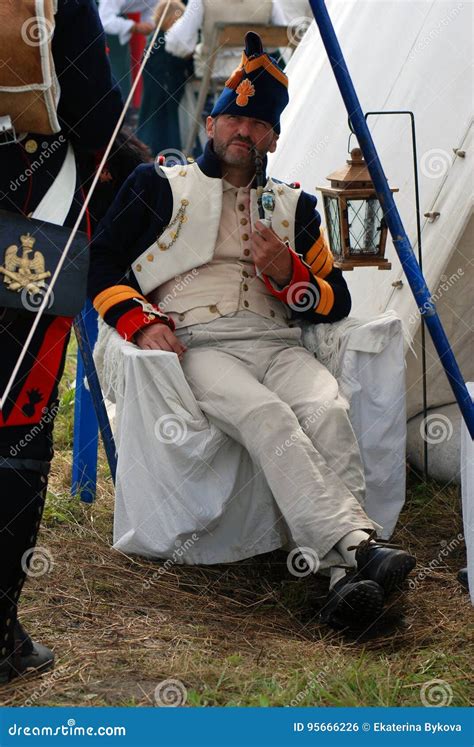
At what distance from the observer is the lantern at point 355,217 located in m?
3.66

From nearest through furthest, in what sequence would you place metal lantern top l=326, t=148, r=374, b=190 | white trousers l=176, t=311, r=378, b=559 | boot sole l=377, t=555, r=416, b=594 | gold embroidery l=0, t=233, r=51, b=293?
gold embroidery l=0, t=233, r=51, b=293
boot sole l=377, t=555, r=416, b=594
white trousers l=176, t=311, r=378, b=559
metal lantern top l=326, t=148, r=374, b=190

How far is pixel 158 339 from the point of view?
365 centimetres

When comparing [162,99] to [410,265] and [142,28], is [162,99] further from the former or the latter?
[410,265]

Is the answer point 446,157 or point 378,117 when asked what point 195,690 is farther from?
point 378,117

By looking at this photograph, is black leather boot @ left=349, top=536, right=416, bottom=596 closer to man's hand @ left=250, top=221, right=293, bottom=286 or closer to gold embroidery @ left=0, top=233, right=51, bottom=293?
man's hand @ left=250, top=221, right=293, bottom=286

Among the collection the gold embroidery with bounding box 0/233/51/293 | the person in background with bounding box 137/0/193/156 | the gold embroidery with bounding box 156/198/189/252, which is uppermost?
the person in background with bounding box 137/0/193/156

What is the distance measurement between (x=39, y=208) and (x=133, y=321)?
0.99m

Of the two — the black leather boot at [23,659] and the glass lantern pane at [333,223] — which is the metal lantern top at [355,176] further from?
the black leather boot at [23,659]

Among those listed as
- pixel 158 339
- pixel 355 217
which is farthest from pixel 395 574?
pixel 355 217

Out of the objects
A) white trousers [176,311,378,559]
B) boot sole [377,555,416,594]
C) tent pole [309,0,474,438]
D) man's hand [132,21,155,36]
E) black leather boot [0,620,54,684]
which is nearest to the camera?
black leather boot [0,620,54,684]

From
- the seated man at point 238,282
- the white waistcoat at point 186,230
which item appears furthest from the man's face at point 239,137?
the white waistcoat at point 186,230

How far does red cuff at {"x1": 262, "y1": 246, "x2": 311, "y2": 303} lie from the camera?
3.75 metres

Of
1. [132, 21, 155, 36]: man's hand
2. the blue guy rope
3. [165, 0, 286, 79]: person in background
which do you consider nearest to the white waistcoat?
the blue guy rope

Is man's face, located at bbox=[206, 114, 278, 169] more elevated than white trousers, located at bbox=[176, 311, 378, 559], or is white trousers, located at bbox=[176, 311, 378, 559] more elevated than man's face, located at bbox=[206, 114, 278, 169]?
man's face, located at bbox=[206, 114, 278, 169]
